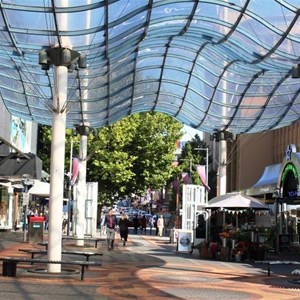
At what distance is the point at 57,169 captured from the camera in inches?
653

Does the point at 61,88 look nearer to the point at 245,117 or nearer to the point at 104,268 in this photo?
the point at 104,268

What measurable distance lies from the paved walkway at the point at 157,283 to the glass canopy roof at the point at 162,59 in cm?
530

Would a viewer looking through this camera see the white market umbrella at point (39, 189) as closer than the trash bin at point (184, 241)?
No

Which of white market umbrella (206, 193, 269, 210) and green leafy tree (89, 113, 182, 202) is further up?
green leafy tree (89, 113, 182, 202)

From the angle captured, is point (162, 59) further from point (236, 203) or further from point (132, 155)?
point (132, 155)

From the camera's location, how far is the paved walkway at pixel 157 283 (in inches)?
504

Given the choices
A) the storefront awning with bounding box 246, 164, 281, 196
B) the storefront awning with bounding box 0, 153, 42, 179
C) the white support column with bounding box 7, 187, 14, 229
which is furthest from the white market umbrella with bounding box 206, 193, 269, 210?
the white support column with bounding box 7, 187, 14, 229

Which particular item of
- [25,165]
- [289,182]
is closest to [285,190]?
[289,182]

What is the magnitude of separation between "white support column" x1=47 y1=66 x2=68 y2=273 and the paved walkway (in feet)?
3.49

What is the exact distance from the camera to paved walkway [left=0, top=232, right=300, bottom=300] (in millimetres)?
12812

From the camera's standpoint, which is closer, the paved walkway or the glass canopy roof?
the paved walkway

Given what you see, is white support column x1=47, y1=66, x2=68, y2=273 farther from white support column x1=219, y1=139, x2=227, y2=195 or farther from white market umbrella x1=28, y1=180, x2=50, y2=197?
white market umbrella x1=28, y1=180, x2=50, y2=197

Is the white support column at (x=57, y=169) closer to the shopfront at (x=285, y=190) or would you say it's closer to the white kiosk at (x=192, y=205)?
the white kiosk at (x=192, y=205)

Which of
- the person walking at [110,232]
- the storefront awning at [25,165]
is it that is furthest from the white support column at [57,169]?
the person walking at [110,232]
